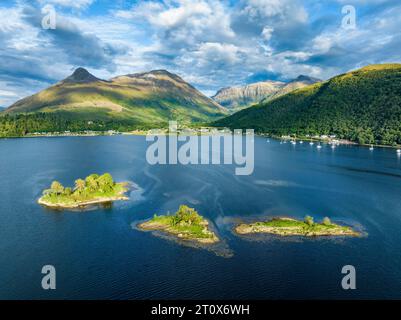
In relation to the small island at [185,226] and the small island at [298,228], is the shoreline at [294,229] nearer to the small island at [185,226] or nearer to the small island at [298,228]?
the small island at [298,228]

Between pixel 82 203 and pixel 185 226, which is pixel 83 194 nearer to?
pixel 82 203

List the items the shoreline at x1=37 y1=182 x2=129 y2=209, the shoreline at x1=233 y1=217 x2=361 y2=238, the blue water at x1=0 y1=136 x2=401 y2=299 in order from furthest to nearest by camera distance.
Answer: the shoreline at x1=37 y1=182 x2=129 y2=209, the shoreline at x1=233 y1=217 x2=361 y2=238, the blue water at x1=0 y1=136 x2=401 y2=299

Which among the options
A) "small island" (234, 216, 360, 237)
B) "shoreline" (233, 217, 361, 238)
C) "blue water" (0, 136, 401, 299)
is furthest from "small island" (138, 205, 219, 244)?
"small island" (234, 216, 360, 237)

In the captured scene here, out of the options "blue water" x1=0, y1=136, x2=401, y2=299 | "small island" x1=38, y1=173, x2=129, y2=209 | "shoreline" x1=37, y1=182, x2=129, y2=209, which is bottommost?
"blue water" x1=0, y1=136, x2=401, y2=299

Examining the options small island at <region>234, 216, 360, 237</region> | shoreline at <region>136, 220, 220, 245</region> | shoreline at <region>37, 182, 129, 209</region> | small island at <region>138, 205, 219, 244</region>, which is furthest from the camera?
shoreline at <region>37, 182, 129, 209</region>

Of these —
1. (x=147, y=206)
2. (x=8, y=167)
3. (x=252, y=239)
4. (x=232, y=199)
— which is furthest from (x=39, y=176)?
(x=252, y=239)

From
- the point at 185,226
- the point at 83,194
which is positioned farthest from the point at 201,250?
the point at 83,194

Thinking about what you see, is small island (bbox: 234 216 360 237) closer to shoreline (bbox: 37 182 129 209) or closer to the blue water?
the blue water
